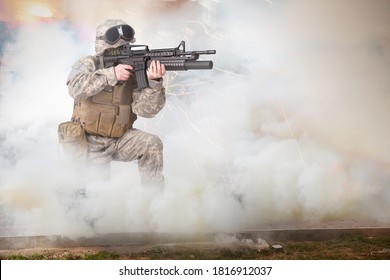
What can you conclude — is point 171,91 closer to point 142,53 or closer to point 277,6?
point 142,53

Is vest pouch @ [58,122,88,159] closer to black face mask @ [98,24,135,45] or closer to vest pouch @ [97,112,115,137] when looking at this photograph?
vest pouch @ [97,112,115,137]

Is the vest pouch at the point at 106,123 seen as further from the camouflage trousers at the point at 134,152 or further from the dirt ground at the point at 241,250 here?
the dirt ground at the point at 241,250

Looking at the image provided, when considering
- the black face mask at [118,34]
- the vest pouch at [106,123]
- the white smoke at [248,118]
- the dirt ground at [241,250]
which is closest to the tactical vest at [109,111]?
the vest pouch at [106,123]

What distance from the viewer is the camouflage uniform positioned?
538 centimetres

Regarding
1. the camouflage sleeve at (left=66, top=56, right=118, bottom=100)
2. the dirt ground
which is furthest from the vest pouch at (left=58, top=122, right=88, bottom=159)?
the dirt ground

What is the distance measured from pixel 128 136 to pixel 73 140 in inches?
16.5

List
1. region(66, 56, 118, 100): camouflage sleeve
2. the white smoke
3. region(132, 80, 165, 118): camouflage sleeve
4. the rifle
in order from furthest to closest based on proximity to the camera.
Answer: the white smoke, region(132, 80, 165, 118): camouflage sleeve, region(66, 56, 118, 100): camouflage sleeve, the rifle

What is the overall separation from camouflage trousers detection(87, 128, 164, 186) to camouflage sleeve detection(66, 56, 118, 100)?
0.35m

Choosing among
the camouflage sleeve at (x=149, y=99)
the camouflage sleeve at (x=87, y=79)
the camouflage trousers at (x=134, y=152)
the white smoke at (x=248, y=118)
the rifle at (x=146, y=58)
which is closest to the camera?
the rifle at (x=146, y=58)

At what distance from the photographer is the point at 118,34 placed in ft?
17.8

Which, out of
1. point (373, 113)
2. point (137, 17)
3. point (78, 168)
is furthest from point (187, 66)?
point (373, 113)

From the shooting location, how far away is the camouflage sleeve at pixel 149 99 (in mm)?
5355

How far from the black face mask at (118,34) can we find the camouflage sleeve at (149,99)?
0.42 m

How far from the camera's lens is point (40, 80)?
18.7ft
